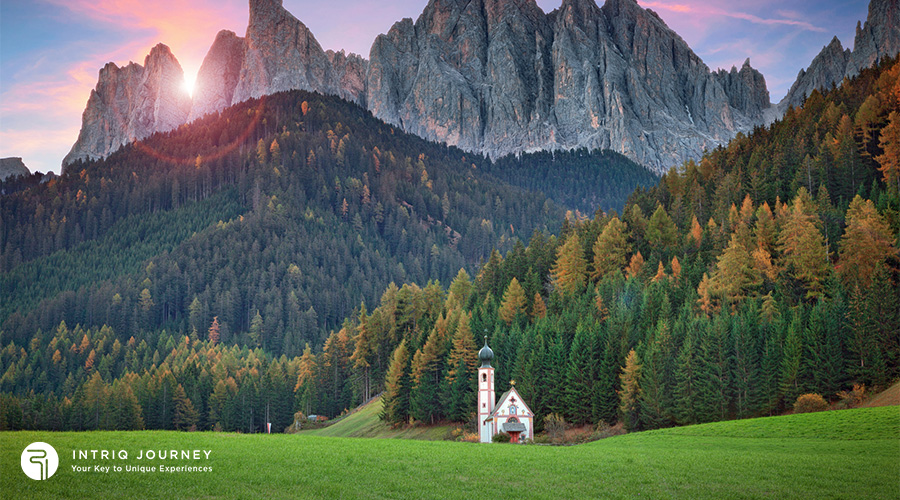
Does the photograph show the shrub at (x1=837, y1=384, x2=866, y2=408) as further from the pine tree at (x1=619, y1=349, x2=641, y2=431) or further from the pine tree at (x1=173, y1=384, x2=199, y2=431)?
the pine tree at (x1=173, y1=384, x2=199, y2=431)

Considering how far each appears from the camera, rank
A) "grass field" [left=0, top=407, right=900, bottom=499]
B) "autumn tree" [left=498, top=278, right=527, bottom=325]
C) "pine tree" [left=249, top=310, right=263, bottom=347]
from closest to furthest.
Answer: "grass field" [left=0, top=407, right=900, bottom=499]
"autumn tree" [left=498, top=278, right=527, bottom=325]
"pine tree" [left=249, top=310, right=263, bottom=347]

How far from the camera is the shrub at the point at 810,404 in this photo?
58531 mm

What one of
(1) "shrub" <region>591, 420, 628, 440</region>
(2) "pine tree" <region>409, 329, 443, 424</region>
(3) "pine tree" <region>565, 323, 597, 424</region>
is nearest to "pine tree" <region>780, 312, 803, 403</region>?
(1) "shrub" <region>591, 420, 628, 440</region>

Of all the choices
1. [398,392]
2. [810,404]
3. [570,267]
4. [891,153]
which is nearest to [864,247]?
[810,404]

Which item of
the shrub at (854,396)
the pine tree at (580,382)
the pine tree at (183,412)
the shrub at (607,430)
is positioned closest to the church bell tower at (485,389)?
the pine tree at (580,382)

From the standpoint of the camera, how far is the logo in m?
22.9

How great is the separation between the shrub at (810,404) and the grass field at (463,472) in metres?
17.7

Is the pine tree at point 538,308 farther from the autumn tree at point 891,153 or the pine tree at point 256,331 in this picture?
the pine tree at point 256,331

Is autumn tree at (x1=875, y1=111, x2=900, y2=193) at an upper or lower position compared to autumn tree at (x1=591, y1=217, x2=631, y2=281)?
upper

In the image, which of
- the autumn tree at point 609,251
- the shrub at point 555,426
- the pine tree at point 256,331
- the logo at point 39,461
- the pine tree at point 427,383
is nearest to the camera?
the logo at point 39,461

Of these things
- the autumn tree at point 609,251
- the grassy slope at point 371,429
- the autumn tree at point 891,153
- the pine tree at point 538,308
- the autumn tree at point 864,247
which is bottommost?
the grassy slope at point 371,429

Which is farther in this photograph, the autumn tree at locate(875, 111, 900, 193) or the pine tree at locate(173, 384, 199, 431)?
the pine tree at locate(173, 384, 199, 431)

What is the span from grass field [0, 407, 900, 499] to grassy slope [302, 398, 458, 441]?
4469 centimetres

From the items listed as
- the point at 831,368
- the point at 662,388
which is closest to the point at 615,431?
the point at 662,388
